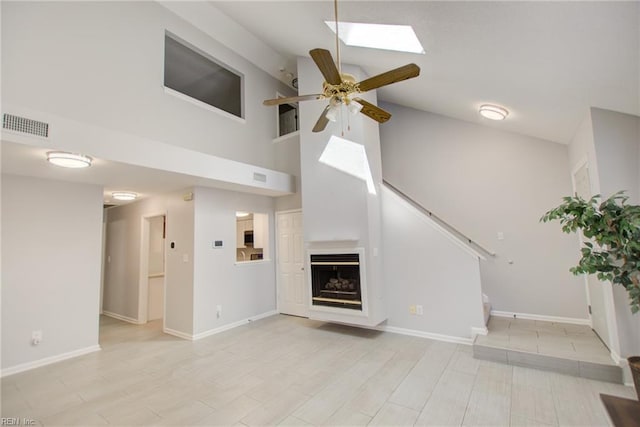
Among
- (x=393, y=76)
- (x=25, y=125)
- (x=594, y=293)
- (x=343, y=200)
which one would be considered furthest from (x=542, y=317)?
(x=25, y=125)

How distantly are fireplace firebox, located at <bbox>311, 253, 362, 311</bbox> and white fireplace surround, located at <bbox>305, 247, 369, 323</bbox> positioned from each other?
45mm

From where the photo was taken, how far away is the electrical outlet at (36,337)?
11.4ft

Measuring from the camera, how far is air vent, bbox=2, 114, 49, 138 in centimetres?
245

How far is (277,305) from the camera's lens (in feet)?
19.1

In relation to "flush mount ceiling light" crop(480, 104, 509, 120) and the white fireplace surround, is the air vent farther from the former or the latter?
"flush mount ceiling light" crop(480, 104, 509, 120)

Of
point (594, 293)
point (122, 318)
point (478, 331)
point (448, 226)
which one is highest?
point (448, 226)

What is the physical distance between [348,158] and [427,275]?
2.11m

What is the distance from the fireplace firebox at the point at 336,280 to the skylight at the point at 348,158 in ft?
3.80

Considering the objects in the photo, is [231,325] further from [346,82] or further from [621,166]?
[621,166]

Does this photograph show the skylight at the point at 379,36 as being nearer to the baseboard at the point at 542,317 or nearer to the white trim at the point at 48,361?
the baseboard at the point at 542,317

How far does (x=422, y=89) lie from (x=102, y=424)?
5.14 m

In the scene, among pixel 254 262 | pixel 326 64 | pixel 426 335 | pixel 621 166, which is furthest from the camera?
pixel 254 262

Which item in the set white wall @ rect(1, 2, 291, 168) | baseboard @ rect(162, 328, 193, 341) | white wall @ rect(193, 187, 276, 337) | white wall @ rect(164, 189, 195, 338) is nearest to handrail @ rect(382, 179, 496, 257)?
white wall @ rect(193, 187, 276, 337)

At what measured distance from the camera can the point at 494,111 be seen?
146 inches
